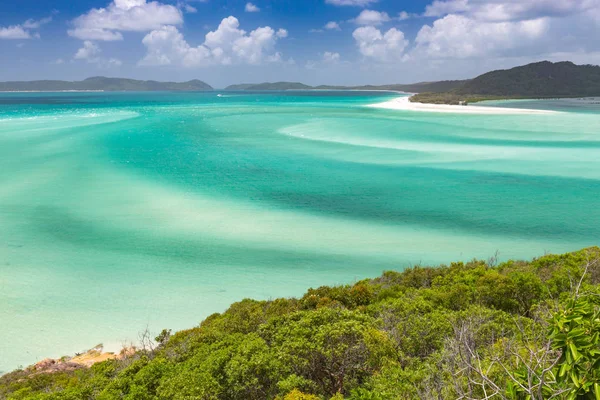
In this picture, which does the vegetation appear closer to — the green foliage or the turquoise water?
the green foliage

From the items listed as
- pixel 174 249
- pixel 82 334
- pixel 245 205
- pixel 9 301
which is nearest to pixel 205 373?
pixel 82 334

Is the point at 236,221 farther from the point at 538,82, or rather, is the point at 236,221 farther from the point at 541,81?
the point at 541,81

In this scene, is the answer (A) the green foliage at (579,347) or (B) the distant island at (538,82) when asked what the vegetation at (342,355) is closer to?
(A) the green foliage at (579,347)

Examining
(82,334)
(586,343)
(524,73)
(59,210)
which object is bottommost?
(82,334)

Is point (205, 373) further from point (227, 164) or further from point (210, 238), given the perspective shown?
point (227, 164)

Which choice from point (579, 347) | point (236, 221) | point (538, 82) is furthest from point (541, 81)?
point (579, 347)
